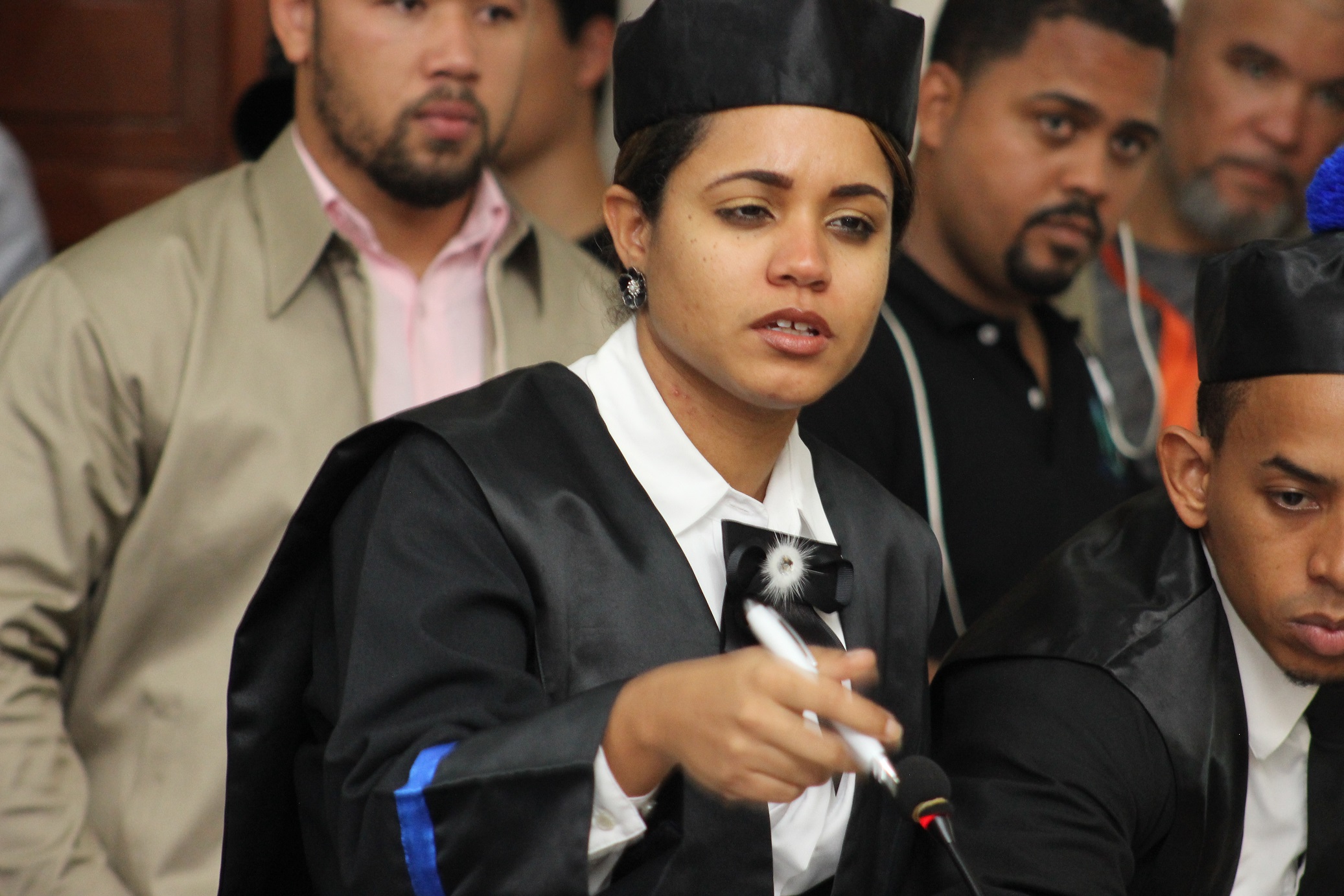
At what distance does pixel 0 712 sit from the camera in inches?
88.4

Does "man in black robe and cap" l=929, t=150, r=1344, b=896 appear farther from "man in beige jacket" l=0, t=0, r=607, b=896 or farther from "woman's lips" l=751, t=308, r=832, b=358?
"man in beige jacket" l=0, t=0, r=607, b=896

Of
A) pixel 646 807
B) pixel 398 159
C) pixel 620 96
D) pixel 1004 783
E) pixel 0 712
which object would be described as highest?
pixel 620 96

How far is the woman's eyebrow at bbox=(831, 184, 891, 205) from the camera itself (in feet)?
5.53

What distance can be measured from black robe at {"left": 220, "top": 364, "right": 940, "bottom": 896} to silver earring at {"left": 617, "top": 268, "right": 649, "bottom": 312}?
127mm

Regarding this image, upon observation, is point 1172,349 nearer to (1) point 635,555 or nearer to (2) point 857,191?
(2) point 857,191

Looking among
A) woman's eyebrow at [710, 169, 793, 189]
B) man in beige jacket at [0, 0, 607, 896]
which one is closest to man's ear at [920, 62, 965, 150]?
man in beige jacket at [0, 0, 607, 896]

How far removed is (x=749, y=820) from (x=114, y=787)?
3.87 feet

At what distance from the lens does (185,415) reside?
2.35 m

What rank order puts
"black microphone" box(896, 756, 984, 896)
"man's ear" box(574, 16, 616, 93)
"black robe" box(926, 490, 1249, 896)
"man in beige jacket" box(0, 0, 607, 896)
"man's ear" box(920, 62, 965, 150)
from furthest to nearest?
"man's ear" box(574, 16, 616, 93), "man's ear" box(920, 62, 965, 150), "man in beige jacket" box(0, 0, 607, 896), "black robe" box(926, 490, 1249, 896), "black microphone" box(896, 756, 984, 896)

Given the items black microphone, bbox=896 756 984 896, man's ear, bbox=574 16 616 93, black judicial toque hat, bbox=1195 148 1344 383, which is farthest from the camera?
man's ear, bbox=574 16 616 93

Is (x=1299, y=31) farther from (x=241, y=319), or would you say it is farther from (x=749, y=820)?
(x=749, y=820)

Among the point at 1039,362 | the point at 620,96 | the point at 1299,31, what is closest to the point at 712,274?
the point at 620,96

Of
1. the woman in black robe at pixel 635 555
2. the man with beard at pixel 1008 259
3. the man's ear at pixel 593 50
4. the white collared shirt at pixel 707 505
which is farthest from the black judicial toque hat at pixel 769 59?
the man's ear at pixel 593 50

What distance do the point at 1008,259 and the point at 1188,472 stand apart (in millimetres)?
1072
